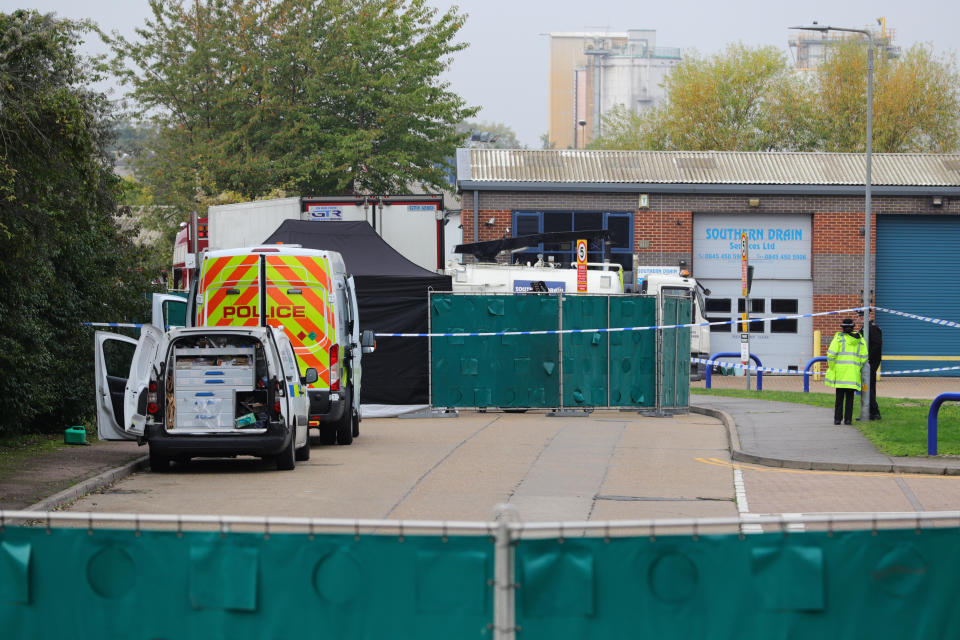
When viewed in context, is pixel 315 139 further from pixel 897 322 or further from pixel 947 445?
pixel 947 445

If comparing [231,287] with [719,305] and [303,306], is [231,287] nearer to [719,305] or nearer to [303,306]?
[303,306]

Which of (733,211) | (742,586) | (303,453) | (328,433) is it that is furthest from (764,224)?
(742,586)

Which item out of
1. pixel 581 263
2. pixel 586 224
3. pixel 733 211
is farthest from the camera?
pixel 733 211

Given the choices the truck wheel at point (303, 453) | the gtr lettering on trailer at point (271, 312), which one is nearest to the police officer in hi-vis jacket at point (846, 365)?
the gtr lettering on trailer at point (271, 312)

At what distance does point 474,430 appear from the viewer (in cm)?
2095

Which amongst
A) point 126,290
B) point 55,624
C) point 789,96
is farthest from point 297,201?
point 789,96

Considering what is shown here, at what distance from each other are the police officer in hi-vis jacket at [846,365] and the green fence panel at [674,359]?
4578mm

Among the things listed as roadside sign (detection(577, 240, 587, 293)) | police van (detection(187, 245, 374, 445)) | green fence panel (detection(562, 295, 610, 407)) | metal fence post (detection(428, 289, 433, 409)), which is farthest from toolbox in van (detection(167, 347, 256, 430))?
roadside sign (detection(577, 240, 587, 293))

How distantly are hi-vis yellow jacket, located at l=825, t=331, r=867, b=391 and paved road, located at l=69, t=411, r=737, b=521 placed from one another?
2.01 m

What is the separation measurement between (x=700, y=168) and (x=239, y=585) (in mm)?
39307

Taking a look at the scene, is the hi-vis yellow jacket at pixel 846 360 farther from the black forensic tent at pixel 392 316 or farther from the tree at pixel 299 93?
the tree at pixel 299 93

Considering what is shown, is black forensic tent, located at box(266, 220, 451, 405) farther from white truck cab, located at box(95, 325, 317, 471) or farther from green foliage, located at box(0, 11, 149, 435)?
white truck cab, located at box(95, 325, 317, 471)

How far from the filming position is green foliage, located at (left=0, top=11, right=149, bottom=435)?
39.4ft

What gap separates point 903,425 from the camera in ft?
63.4
